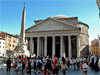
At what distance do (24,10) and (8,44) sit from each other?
125ft

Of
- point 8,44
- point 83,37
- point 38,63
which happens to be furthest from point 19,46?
point 8,44

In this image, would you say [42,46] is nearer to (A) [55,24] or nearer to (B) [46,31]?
(B) [46,31]

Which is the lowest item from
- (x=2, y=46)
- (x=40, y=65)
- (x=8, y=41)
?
(x=40, y=65)

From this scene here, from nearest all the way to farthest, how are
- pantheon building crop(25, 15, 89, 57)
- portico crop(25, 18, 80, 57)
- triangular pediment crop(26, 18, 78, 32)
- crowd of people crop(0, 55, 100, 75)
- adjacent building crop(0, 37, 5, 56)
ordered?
crowd of people crop(0, 55, 100, 75), pantheon building crop(25, 15, 89, 57), portico crop(25, 18, 80, 57), triangular pediment crop(26, 18, 78, 32), adjacent building crop(0, 37, 5, 56)

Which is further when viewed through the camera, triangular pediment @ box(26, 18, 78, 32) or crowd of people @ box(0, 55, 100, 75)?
triangular pediment @ box(26, 18, 78, 32)

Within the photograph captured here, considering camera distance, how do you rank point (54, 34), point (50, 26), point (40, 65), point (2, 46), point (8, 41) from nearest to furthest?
point (40, 65)
point (54, 34)
point (50, 26)
point (2, 46)
point (8, 41)

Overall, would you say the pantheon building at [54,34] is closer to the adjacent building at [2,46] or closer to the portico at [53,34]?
the portico at [53,34]

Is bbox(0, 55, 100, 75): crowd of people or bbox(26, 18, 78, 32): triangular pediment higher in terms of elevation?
bbox(26, 18, 78, 32): triangular pediment

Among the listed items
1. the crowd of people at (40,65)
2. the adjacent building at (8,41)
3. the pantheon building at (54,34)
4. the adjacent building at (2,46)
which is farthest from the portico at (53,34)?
the crowd of people at (40,65)

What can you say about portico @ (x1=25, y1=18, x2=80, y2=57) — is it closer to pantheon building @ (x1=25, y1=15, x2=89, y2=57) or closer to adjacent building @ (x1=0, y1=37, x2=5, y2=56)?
pantheon building @ (x1=25, y1=15, x2=89, y2=57)

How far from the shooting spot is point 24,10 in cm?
1441

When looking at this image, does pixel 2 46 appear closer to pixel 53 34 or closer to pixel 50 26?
pixel 50 26

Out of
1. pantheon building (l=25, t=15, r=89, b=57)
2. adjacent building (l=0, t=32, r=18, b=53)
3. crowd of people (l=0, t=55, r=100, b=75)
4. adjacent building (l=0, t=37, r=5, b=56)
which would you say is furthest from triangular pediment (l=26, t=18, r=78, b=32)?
crowd of people (l=0, t=55, r=100, b=75)

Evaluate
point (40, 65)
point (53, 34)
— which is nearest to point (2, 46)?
point (53, 34)
